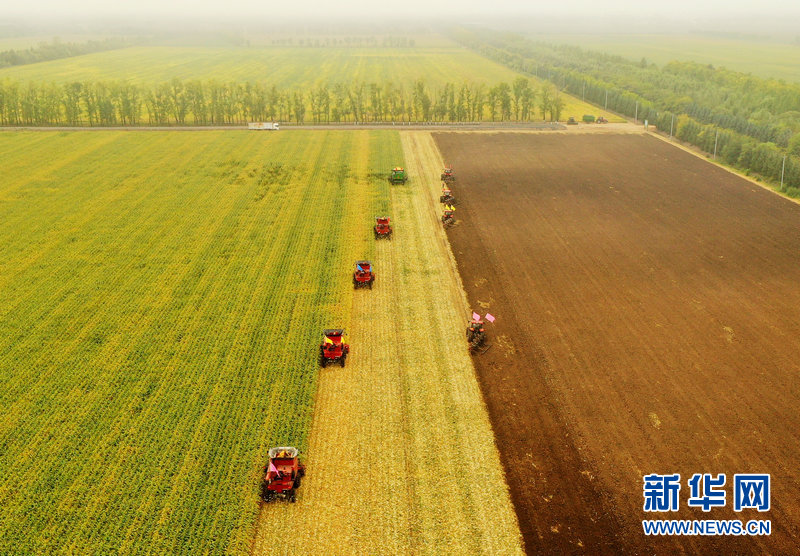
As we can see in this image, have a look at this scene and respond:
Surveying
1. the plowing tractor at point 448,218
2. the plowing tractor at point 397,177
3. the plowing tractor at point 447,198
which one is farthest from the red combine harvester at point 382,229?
the plowing tractor at point 397,177

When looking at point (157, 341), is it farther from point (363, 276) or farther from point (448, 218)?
point (448, 218)

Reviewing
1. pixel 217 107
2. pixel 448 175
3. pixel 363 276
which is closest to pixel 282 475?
pixel 363 276


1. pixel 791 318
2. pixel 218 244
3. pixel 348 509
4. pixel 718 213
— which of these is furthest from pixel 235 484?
pixel 718 213

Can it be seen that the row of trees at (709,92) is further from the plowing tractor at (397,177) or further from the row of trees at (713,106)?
the plowing tractor at (397,177)

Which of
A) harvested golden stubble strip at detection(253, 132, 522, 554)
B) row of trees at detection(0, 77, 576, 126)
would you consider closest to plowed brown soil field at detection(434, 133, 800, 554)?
harvested golden stubble strip at detection(253, 132, 522, 554)

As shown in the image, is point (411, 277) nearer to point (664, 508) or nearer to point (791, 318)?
point (664, 508)

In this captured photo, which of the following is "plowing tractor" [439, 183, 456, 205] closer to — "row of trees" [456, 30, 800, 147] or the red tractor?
the red tractor
